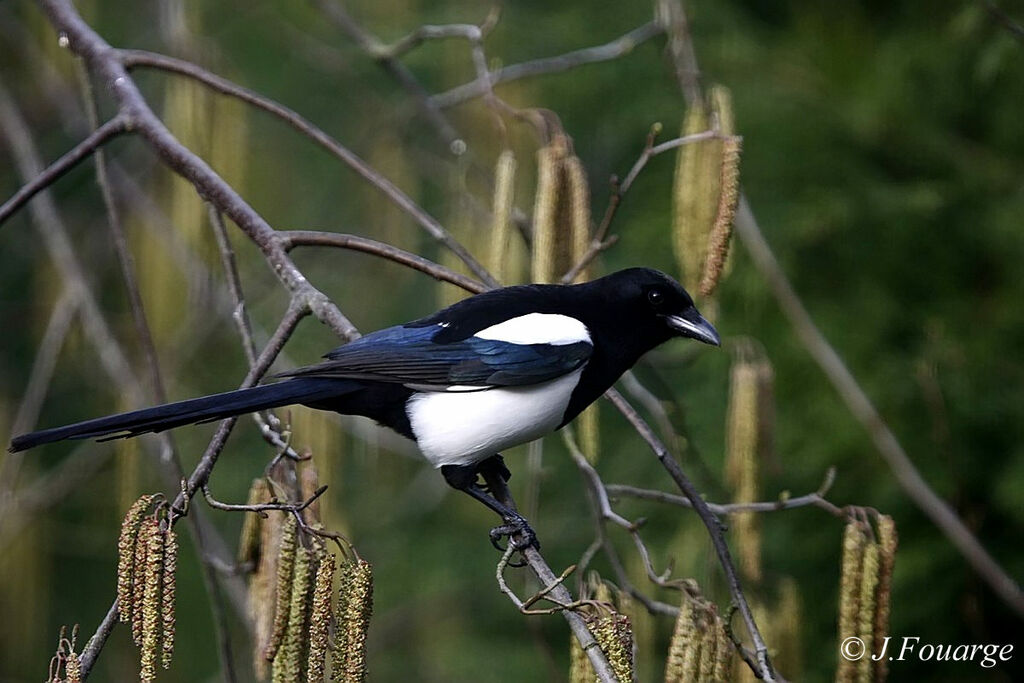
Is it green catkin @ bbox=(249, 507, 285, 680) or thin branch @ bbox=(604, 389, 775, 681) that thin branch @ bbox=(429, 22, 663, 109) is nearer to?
thin branch @ bbox=(604, 389, 775, 681)

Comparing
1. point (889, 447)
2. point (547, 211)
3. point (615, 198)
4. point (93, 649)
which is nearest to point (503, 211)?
point (547, 211)

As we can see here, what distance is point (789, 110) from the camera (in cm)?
399

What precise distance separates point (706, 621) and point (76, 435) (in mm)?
1051

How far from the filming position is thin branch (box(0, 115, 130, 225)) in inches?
94.0

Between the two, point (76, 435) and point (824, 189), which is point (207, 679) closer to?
point (824, 189)

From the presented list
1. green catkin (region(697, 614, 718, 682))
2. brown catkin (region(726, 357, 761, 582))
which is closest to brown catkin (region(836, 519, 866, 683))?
green catkin (region(697, 614, 718, 682))

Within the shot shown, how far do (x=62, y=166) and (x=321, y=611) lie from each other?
1.21 metres

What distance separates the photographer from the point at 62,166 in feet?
8.15

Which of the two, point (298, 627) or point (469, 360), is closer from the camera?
point (298, 627)

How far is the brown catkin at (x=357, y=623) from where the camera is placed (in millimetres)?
1728

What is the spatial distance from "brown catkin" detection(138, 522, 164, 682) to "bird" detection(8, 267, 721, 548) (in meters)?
0.87

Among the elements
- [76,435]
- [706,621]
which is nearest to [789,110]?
[706,621]

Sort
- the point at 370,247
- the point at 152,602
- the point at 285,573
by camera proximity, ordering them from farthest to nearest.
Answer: the point at 370,247
the point at 285,573
the point at 152,602

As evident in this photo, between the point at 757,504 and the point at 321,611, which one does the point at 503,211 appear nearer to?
the point at 757,504
